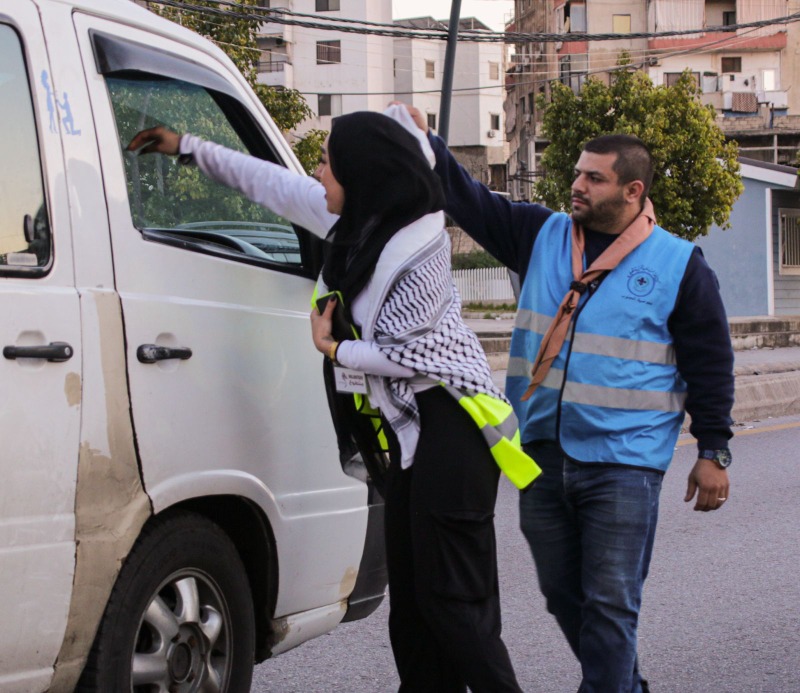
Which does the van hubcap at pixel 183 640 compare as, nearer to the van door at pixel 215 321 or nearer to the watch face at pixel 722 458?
the van door at pixel 215 321

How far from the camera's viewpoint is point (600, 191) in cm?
366

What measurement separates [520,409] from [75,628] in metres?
1.62

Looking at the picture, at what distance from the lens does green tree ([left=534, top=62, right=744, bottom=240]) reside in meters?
28.1

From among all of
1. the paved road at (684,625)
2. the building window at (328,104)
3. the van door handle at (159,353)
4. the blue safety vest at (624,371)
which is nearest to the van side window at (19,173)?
the van door handle at (159,353)

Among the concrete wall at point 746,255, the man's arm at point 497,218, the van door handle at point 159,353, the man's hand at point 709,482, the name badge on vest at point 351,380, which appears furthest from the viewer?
the concrete wall at point 746,255

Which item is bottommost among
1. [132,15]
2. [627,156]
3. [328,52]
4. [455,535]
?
[455,535]

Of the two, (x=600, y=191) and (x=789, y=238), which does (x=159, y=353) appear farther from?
(x=789, y=238)

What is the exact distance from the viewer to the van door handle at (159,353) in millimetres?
2914

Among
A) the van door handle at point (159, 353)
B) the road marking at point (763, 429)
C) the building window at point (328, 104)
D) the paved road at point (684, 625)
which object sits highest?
the building window at point (328, 104)

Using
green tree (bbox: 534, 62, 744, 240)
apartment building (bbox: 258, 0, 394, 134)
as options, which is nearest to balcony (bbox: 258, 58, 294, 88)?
apartment building (bbox: 258, 0, 394, 134)

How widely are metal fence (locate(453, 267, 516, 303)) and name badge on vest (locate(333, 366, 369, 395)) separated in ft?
128

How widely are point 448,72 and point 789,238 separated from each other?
51.1ft

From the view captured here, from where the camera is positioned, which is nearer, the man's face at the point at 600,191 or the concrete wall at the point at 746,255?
the man's face at the point at 600,191

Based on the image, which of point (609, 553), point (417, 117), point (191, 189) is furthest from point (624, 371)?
point (191, 189)
